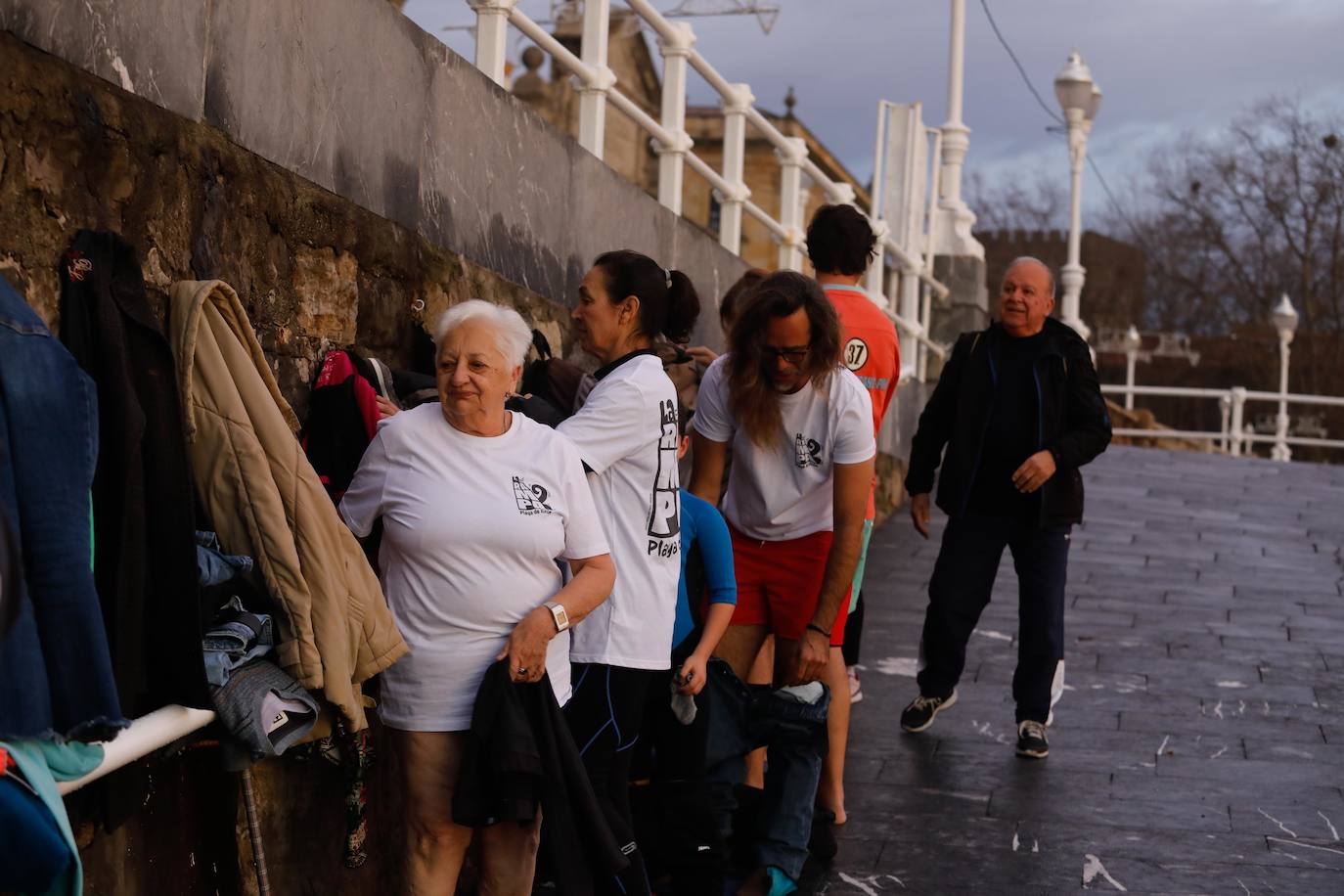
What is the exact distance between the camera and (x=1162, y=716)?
740 centimetres

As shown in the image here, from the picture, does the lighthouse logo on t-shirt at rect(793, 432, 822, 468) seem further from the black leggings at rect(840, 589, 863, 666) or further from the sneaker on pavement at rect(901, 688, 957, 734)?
the sneaker on pavement at rect(901, 688, 957, 734)

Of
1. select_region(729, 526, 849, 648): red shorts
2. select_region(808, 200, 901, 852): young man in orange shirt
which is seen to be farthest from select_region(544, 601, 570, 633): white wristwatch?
select_region(808, 200, 901, 852): young man in orange shirt

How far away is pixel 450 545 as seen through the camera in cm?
382

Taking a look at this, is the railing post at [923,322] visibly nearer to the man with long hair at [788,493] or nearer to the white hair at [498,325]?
the man with long hair at [788,493]

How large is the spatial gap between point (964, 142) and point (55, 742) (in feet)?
45.9

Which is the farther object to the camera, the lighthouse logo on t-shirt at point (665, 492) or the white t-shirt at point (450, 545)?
the lighthouse logo on t-shirt at point (665, 492)

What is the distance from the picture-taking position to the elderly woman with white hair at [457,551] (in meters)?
3.84

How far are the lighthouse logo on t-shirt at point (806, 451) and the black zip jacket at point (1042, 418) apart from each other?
5.56 ft

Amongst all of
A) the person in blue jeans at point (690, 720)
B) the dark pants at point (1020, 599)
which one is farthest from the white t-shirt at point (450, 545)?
the dark pants at point (1020, 599)

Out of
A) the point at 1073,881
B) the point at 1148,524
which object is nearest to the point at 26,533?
the point at 1073,881

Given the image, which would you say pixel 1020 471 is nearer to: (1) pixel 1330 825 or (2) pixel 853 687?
(2) pixel 853 687

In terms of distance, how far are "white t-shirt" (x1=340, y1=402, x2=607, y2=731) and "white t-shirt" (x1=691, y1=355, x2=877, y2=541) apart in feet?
4.16

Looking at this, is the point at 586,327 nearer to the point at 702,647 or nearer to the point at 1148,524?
the point at 702,647

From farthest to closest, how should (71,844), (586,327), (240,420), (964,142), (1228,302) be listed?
(1228,302)
(964,142)
(586,327)
(240,420)
(71,844)
